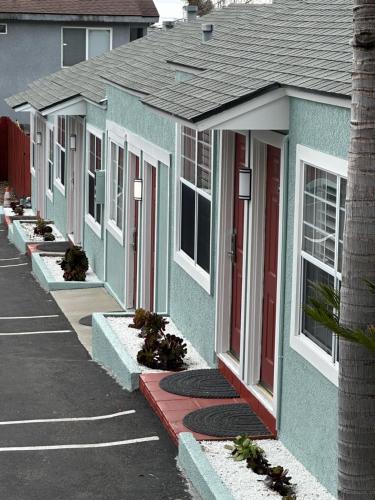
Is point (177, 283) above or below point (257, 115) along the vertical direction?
below

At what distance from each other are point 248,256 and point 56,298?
7572mm

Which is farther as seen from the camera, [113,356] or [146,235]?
[146,235]

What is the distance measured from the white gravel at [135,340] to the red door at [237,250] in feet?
2.52

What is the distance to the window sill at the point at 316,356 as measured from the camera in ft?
25.6

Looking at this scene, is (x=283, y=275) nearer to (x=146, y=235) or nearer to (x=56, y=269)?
(x=146, y=235)

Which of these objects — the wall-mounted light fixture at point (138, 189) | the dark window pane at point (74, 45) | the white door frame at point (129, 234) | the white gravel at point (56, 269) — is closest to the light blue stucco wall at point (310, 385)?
the wall-mounted light fixture at point (138, 189)

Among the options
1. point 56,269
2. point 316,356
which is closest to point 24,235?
point 56,269

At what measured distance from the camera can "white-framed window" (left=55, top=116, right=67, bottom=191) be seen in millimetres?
21928

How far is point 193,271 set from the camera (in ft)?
39.2

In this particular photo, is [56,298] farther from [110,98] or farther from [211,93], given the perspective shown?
[211,93]

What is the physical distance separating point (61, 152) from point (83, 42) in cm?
1647

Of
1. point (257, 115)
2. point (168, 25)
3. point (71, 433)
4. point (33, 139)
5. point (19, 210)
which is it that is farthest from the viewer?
point (33, 139)

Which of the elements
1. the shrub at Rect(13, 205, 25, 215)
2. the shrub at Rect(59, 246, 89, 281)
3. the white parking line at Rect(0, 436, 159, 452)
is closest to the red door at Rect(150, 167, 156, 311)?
the shrub at Rect(59, 246, 89, 281)

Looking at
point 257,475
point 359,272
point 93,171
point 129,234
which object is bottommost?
point 257,475
